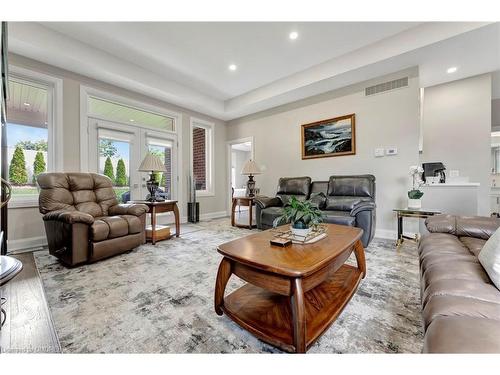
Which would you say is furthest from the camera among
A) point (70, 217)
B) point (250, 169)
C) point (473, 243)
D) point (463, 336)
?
point (250, 169)

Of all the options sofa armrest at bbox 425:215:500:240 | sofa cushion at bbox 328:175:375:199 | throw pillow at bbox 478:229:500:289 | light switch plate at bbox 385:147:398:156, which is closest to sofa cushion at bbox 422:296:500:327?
throw pillow at bbox 478:229:500:289

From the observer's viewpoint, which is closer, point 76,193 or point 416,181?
point 76,193

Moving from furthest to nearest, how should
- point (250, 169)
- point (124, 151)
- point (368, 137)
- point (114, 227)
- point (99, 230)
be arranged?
point (250, 169)
point (124, 151)
point (368, 137)
point (114, 227)
point (99, 230)

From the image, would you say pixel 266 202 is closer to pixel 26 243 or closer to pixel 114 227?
pixel 114 227

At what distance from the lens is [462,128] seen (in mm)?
3891

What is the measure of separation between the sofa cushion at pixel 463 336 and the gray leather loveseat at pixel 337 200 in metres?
→ 2.17

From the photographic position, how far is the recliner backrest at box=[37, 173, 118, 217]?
2.57m

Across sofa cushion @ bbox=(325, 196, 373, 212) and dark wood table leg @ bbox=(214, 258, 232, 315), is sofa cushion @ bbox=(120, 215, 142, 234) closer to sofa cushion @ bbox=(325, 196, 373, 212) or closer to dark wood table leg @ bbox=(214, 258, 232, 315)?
dark wood table leg @ bbox=(214, 258, 232, 315)

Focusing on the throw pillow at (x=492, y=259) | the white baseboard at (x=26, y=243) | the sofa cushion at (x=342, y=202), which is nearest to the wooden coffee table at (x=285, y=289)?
the throw pillow at (x=492, y=259)

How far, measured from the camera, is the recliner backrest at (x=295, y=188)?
13.1ft

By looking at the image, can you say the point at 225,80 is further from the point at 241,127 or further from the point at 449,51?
the point at 449,51

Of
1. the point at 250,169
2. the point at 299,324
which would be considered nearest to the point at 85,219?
the point at 299,324

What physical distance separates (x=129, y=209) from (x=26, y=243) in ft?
4.77

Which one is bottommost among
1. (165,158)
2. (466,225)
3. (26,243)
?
(26,243)
